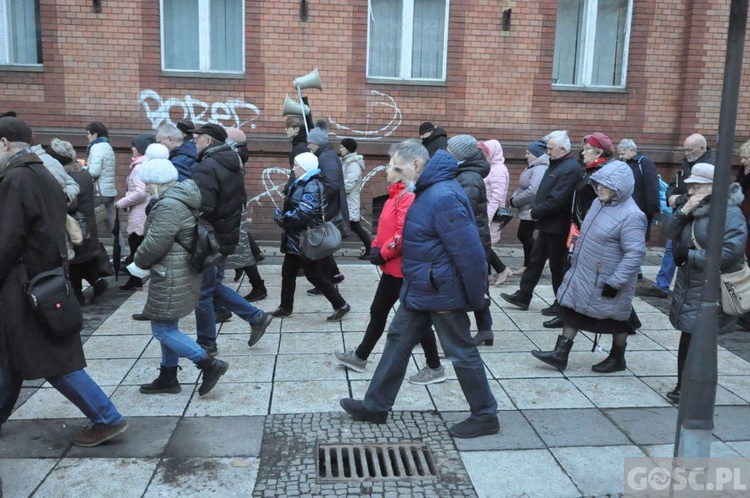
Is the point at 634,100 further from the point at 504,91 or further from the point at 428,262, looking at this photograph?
the point at 428,262

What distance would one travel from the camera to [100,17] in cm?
996

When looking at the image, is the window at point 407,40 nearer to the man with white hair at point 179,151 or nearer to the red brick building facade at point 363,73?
the red brick building facade at point 363,73

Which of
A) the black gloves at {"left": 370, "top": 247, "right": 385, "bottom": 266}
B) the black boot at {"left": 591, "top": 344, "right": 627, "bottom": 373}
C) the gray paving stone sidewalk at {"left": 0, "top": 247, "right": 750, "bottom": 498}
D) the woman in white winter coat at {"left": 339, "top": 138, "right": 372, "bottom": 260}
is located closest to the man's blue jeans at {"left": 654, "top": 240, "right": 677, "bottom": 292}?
the gray paving stone sidewalk at {"left": 0, "top": 247, "right": 750, "bottom": 498}

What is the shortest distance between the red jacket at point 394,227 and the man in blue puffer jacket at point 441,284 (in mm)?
513

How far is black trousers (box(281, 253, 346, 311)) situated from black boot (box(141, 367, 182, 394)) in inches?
72.6

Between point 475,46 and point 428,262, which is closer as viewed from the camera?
point 428,262

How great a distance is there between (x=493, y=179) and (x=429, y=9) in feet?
13.4

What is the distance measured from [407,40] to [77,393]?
26.9 ft

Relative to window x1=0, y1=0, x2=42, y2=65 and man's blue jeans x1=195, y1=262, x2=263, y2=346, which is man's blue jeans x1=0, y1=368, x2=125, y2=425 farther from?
window x1=0, y1=0, x2=42, y2=65

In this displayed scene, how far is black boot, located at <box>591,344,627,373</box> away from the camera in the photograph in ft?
18.2

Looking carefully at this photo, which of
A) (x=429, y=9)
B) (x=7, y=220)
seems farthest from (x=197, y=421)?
(x=429, y=9)

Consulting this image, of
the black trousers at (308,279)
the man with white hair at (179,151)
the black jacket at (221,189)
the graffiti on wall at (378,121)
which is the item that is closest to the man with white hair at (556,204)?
the black trousers at (308,279)

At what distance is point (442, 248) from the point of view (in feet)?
13.6

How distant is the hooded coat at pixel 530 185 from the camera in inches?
313
